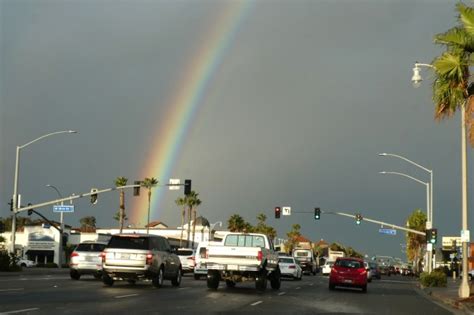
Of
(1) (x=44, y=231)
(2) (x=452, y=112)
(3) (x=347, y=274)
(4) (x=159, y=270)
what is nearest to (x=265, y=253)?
(4) (x=159, y=270)

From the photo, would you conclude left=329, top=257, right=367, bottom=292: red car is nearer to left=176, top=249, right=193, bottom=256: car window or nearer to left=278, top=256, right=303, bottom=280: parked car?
left=278, top=256, right=303, bottom=280: parked car

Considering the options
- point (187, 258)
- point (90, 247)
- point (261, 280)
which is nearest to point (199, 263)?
point (90, 247)

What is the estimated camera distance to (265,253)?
27.0 meters

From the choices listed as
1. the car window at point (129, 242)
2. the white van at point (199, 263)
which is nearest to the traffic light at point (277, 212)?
the white van at point (199, 263)

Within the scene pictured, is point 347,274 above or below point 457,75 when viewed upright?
below

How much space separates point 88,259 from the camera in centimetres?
3231

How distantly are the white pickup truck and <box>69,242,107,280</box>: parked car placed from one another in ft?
24.1

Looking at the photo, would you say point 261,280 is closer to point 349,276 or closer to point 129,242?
point 129,242

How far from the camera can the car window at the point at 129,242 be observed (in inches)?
1026

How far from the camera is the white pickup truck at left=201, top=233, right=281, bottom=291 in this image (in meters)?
26.2

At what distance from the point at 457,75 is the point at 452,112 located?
1283 mm

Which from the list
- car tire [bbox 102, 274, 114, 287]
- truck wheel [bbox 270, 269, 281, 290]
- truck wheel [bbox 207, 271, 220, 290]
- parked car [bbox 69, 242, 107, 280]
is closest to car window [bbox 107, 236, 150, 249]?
car tire [bbox 102, 274, 114, 287]

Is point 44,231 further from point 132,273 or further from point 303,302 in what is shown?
point 303,302

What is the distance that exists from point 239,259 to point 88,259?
954 cm
